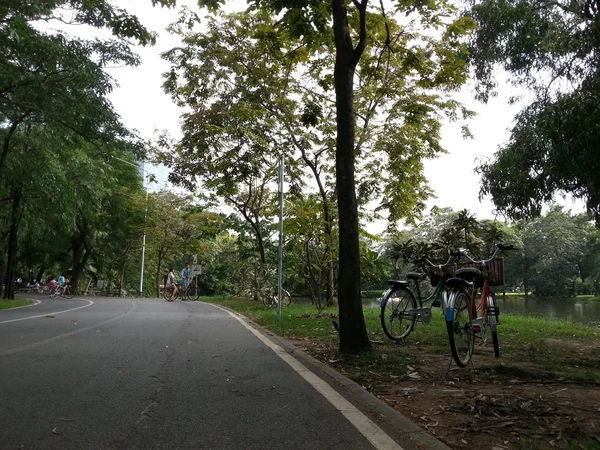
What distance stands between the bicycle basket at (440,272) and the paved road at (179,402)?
2.06 meters

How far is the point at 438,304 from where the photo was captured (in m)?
7.26

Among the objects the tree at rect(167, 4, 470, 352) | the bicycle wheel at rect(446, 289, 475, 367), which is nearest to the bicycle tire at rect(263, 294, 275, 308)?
the tree at rect(167, 4, 470, 352)

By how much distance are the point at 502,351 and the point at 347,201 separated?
3152 mm

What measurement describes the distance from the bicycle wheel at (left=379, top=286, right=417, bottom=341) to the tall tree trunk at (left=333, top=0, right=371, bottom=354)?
108 centimetres

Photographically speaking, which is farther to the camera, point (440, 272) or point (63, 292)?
point (63, 292)

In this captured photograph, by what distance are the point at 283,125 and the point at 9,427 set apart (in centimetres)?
1295

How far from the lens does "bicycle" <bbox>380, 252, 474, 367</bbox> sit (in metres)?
5.57

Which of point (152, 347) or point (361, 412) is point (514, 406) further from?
point (152, 347)

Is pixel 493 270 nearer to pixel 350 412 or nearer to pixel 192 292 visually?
pixel 350 412

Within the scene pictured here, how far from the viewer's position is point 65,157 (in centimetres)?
1988

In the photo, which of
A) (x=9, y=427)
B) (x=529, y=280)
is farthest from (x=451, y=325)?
(x=529, y=280)

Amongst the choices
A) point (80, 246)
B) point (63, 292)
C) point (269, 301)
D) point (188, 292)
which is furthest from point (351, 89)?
point (80, 246)

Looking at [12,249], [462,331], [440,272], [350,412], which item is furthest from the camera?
[12,249]

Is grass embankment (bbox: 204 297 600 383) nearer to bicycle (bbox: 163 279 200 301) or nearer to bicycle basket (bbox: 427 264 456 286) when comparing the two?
bicycle basket (bbox: 427 264 456 286)
